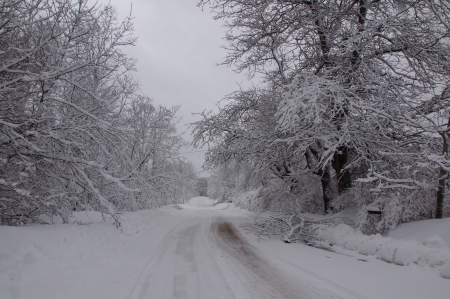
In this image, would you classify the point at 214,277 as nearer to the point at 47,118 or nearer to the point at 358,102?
the point at 47,118

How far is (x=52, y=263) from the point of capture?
16.2ft

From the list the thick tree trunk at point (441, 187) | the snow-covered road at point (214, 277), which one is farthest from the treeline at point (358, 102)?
the snow-covered road at point (214, 277)

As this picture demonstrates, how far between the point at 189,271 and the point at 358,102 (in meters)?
6.18

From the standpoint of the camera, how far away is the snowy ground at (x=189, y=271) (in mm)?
4109

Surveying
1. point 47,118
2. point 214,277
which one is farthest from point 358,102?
point 47,118

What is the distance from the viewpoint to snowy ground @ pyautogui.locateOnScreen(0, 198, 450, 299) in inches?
162

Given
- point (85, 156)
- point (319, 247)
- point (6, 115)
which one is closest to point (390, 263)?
point (319, 247)

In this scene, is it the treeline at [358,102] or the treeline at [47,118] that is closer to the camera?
the treeline at [47,118]

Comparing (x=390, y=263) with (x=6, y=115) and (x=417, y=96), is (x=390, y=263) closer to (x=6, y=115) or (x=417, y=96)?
(x=417, y=96)

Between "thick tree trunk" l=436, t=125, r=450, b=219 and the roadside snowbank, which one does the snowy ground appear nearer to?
the roadside snowbank

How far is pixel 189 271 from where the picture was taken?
5320 millimetres

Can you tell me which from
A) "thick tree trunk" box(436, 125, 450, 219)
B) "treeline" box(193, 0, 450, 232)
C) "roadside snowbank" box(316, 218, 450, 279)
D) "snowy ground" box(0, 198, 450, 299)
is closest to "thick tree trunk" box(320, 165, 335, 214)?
"treeline" box(193, 0, 450, 232)

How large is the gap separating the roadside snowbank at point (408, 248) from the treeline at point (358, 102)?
2.78 ft

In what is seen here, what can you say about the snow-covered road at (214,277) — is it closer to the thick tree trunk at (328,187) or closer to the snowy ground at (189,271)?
the snowy ground at (189,271)
